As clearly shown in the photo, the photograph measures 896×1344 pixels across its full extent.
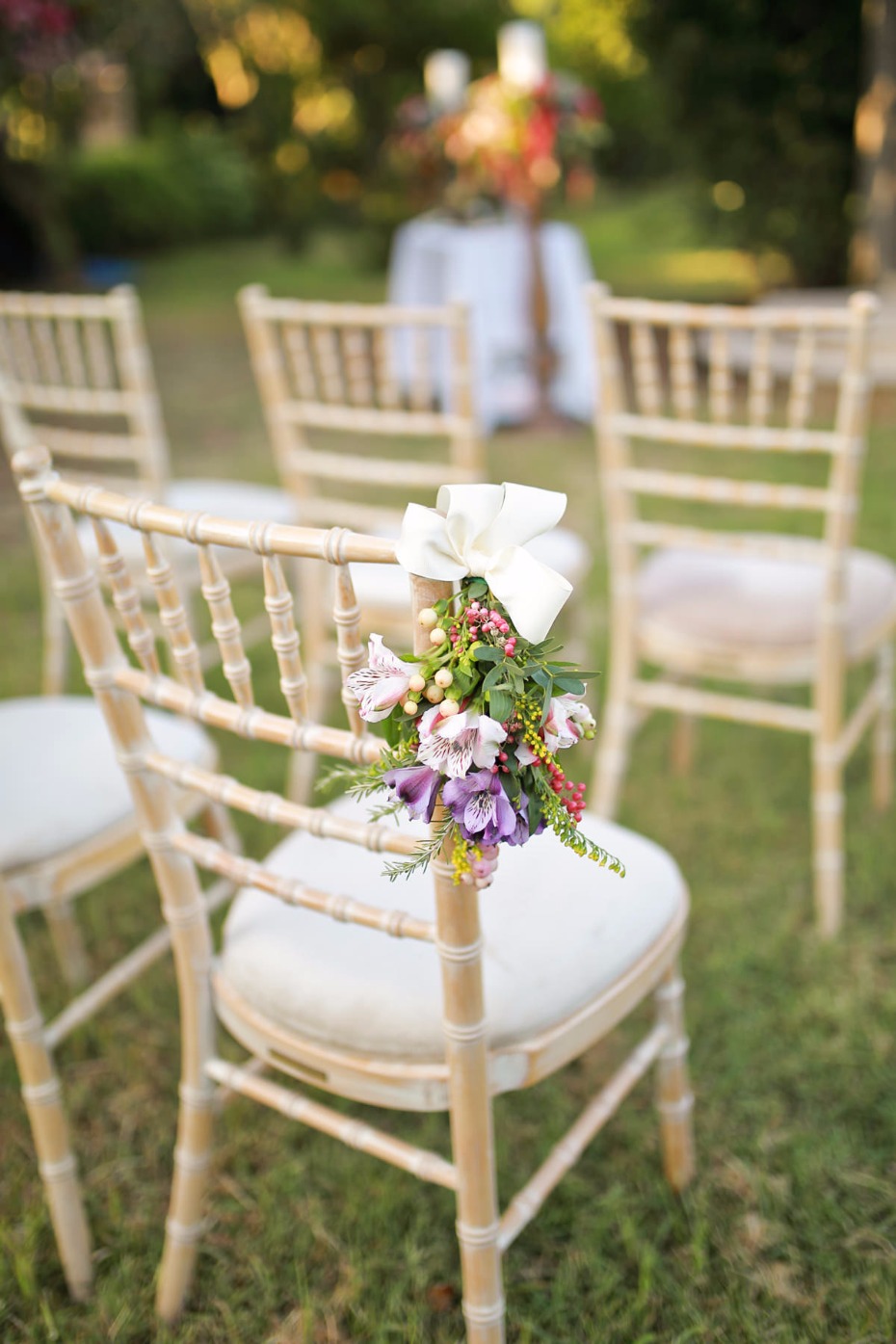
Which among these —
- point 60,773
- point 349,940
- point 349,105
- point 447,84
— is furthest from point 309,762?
point 349,105

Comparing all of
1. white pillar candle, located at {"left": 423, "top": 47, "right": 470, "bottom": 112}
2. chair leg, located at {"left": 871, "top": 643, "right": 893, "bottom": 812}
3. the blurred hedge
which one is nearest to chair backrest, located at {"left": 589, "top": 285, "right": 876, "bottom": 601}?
chair leg, located at {"left": 871, "top": 643, "right": 893, "bottom": 812}

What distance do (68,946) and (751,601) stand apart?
4.58ft

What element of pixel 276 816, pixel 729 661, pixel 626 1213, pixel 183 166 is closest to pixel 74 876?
pixel 276 816

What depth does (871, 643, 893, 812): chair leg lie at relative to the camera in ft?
6.85

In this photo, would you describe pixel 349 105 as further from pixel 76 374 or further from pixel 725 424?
pixel 725 424

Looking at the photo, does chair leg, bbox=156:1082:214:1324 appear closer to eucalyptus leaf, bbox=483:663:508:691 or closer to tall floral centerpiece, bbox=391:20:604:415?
eucalyptus leaf, bbox=483:663:508:691

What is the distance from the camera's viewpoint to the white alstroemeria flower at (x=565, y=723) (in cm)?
80

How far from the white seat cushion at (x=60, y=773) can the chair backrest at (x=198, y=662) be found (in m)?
0.28

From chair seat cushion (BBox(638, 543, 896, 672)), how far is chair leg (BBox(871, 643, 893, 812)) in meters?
0.14

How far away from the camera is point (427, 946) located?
1.17 metres

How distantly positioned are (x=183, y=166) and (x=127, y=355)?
12892 mm

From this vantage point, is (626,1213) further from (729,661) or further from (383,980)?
(729,661)

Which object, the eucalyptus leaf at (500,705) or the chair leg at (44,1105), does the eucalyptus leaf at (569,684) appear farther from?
the chair leg at (44,1105)

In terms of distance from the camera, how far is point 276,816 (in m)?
1.04
